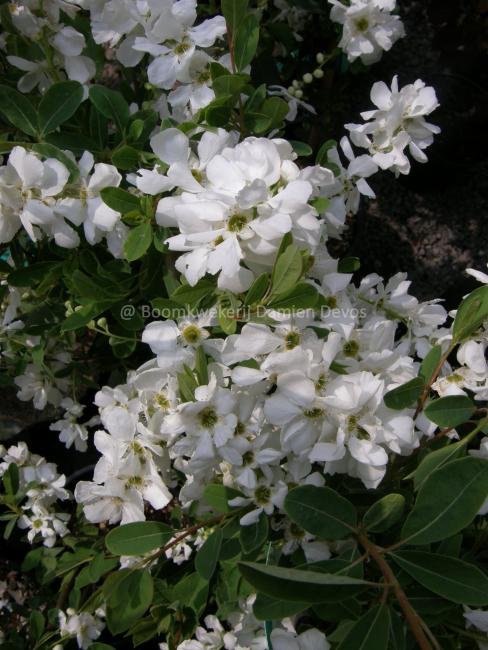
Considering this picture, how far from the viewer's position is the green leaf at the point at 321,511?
2.33 feet

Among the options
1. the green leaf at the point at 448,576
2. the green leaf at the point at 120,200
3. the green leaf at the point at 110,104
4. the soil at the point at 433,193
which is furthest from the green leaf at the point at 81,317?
the soil at the point at 433,193

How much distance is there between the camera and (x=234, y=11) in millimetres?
934

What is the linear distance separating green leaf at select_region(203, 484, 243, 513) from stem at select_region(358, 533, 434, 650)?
22 centimetres

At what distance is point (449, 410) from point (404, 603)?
28 centimetres

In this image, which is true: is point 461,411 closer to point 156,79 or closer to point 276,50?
point 156,79

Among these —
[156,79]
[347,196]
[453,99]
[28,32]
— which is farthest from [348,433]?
[453,99]

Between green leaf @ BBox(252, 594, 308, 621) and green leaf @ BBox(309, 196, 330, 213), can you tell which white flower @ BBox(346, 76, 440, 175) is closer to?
green leaf @ BBox(309, 196, 330, 213)

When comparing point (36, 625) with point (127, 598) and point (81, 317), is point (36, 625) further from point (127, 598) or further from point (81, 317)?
point (81, 317)

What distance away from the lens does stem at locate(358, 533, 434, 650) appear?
1.93 ft

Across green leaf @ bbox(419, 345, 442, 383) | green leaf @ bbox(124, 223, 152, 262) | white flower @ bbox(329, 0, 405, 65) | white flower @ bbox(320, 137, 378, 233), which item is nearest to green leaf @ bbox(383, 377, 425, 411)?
green leaf @ bbox(419, 345, 442, 383)

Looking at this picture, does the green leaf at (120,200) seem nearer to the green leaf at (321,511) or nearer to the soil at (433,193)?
the green leaf at (321,511)

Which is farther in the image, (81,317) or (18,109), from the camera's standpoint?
(81,317)

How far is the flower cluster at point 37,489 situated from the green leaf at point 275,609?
1.03m

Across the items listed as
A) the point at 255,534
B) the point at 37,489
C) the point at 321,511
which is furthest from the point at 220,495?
the point at 37,489
